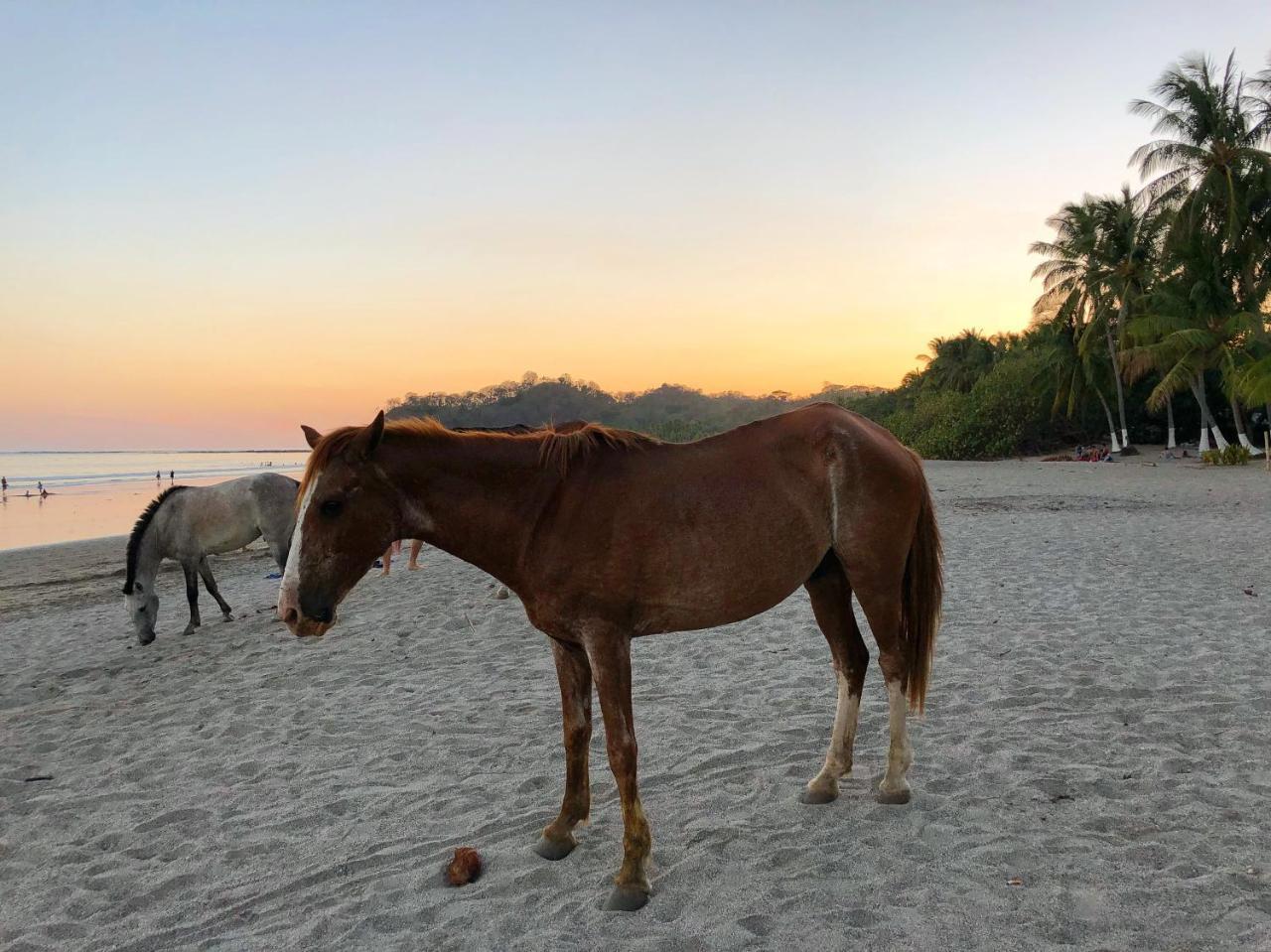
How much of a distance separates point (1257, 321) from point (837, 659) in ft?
99.0

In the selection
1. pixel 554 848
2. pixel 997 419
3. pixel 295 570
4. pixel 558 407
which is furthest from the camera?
pixel 997 419

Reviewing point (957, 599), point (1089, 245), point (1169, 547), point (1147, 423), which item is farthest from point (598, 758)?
point (1147, 423)

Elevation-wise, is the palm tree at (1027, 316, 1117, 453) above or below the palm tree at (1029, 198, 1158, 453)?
below

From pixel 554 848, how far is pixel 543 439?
1.71 m

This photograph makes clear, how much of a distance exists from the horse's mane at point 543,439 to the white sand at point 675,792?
1.64m

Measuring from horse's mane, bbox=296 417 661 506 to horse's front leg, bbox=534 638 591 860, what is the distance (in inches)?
31.0

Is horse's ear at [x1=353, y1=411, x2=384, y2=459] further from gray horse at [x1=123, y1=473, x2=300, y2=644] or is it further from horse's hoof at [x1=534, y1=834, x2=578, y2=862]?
gray horse at [x1=123, y1=473, x2=300, y2=644]

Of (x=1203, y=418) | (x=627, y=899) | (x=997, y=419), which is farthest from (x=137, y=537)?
(x=997, y=419)

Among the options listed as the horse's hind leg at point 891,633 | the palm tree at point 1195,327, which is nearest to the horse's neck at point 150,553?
the horse's hind leg at point 891,633

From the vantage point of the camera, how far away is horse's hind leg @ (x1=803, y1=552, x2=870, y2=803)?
348 cm

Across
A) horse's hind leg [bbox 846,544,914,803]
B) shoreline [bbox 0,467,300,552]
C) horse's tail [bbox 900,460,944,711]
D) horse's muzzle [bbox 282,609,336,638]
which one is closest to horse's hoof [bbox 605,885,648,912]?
horse's hind leg [bbox 846,544,914,803]

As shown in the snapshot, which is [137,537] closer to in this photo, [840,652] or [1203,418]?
[840,652]

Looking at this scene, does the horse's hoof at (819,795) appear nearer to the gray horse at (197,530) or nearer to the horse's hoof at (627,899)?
the horse's hoof at (627,899)

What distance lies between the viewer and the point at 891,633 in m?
3.33
